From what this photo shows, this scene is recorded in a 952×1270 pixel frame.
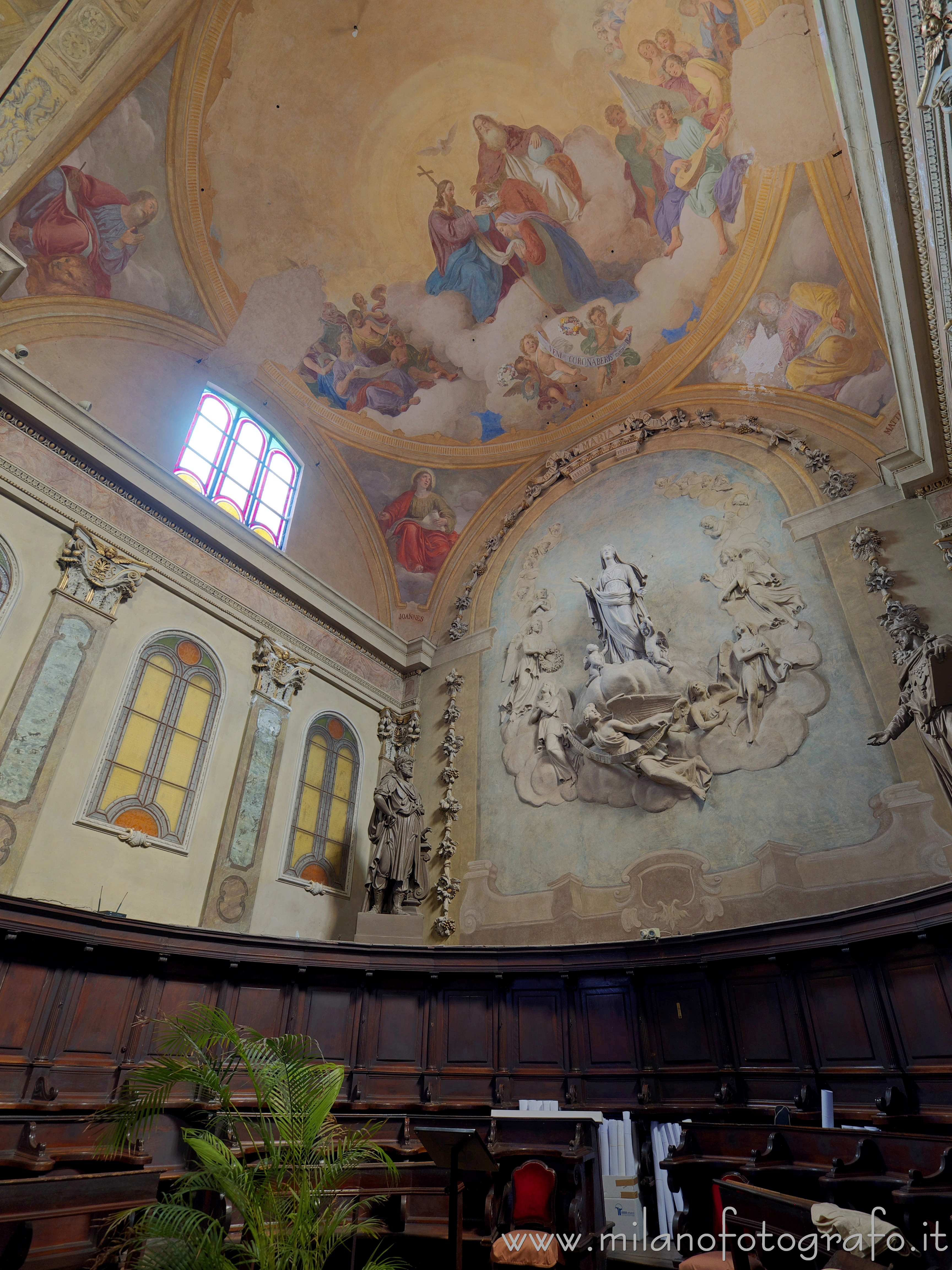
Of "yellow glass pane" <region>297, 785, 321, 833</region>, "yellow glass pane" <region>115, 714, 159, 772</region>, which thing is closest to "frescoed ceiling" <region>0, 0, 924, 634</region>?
"yellow glass pane" <region>297, 785, 321, 833</region>

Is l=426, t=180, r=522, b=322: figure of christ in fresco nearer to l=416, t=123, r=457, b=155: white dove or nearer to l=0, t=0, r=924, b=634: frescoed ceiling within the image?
l=0, t=0, r=924, b=634: frescoed ceiling

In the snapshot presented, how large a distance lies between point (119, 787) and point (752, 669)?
9.58m

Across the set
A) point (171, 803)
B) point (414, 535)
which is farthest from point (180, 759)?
point (414, 535)

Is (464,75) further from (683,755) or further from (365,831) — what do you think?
(365,831)

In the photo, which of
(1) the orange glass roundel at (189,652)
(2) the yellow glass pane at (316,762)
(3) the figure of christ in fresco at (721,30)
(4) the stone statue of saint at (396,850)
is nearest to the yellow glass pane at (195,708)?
(1) the orange glass roundel at (189,652)

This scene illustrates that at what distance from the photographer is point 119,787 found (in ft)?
33.2

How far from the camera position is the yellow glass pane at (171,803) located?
10.6m

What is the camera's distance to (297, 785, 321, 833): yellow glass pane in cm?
1268

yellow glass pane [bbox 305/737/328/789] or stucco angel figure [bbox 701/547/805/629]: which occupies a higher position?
stucco angel figure [bbox 701/547/805/629]

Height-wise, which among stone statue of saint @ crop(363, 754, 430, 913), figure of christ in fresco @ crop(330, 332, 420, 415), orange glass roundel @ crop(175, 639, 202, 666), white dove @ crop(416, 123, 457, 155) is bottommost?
stone statue of saint @ crop(363, 754, 430, 913)

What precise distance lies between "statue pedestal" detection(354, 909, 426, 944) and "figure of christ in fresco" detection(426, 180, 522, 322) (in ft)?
40.4

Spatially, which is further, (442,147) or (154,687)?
(442,147)

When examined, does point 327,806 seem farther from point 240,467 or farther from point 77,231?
point 77,231

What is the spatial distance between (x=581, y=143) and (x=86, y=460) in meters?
10.8
